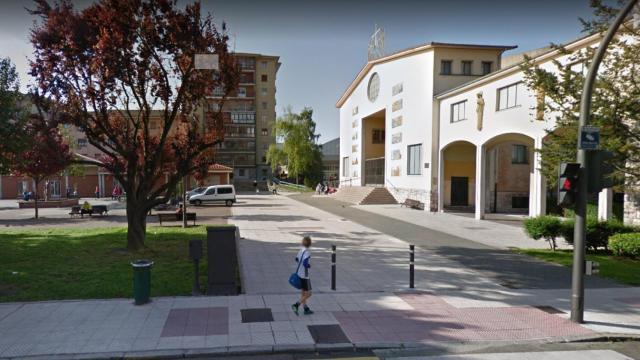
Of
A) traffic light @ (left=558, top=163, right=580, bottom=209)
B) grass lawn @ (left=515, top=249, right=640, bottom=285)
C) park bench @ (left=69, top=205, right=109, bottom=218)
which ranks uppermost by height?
traffic light @ (left=558, top=163, right=580, bottom=209)

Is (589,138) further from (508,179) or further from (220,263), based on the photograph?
(508,179)

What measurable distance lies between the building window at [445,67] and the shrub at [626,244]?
20.2 meters

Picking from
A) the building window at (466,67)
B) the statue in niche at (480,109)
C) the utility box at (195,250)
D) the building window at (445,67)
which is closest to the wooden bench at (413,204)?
the statue in niche at (480,109)

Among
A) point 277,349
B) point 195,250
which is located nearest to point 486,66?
point 195,250

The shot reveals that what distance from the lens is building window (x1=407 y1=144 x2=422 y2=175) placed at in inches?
1252

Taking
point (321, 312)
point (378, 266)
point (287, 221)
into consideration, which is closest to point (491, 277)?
point (378, 266)

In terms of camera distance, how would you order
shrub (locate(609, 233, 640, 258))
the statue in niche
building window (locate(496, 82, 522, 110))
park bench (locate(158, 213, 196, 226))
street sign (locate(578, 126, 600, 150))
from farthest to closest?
1. the statue in niche
2. building window (locate(496, 82, 522, 110))
3. park bench (locate(158, 213, 196, 226))
4. shrub (locate(609, 233, 640, 258))
5. street sign (locate(578, 126, 600, 150))

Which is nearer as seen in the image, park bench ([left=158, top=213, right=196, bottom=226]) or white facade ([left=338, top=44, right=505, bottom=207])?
park bench ([left=158, top=213, right=196, bottom=226])

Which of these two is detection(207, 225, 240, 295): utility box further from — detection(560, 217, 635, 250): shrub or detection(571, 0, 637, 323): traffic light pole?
detection(560, 217, 635, 250): shrub

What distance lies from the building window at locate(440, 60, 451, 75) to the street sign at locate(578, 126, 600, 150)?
81.4 feet

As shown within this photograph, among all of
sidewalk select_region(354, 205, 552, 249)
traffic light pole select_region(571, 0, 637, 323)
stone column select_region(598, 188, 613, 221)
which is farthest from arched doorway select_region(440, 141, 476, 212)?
traffic light pole select_region(571, 0, 637, 323)

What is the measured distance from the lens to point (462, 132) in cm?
2656

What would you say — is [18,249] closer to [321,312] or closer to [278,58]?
[321,312]

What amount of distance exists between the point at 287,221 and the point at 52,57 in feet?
45.0
